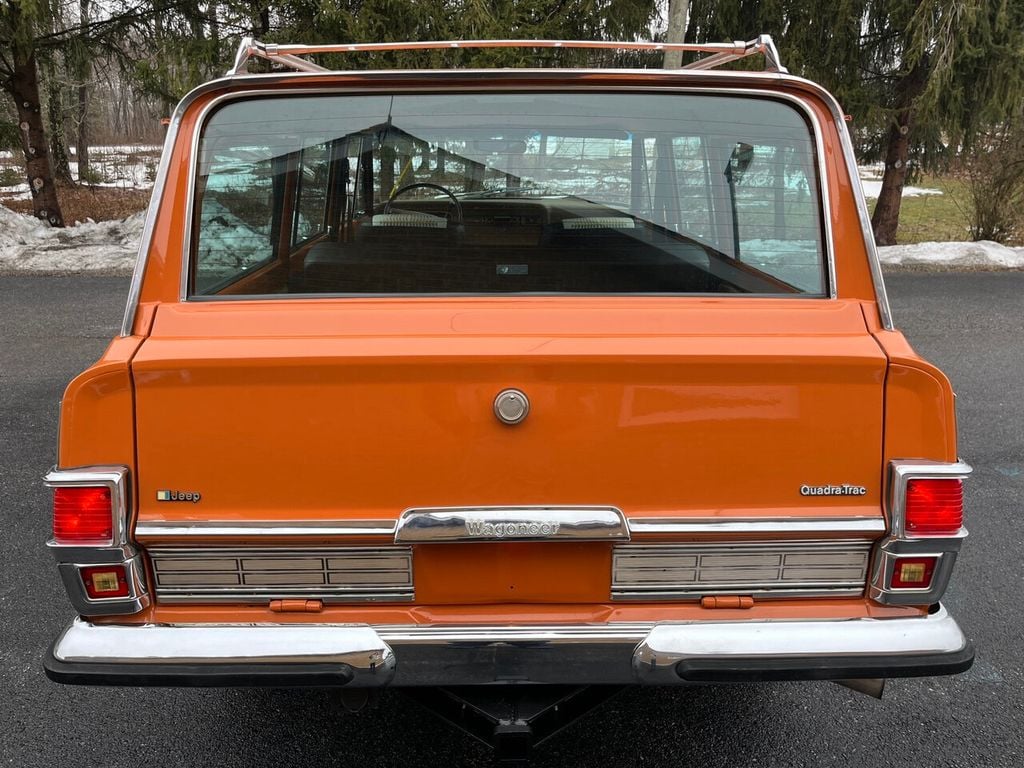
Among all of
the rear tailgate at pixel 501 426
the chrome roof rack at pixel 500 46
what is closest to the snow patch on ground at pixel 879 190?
the chrome roof rack at pixel 500 46

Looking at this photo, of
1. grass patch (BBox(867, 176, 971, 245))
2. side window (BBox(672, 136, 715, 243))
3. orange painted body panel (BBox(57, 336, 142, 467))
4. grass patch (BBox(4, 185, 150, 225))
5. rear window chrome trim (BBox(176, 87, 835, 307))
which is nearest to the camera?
orange painted body panel (BBox(57, 336, 142, 467))

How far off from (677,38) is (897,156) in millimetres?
4490

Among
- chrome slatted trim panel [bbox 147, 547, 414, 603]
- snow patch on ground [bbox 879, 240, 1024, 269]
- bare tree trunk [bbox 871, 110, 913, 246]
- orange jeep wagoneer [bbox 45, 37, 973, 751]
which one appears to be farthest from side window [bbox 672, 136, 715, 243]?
bare tree trunk [bbox 871, 110, 913, 246]

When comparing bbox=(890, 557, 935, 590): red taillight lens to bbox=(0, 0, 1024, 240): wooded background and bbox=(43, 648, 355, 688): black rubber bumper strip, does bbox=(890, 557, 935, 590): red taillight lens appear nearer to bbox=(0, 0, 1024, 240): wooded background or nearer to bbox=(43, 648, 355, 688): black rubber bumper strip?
bbox=(43, 648, 355, 688): black rubber bumper strip

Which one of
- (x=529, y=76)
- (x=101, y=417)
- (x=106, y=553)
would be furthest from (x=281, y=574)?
(x=529, y=76)

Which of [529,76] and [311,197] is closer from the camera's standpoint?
[529,76]

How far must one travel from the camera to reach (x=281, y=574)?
210 cm

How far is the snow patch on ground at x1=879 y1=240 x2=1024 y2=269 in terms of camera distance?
12578 mm

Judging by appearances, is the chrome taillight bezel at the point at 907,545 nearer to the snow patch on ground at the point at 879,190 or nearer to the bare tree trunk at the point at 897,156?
the bare tree trunk at the point at 897,156

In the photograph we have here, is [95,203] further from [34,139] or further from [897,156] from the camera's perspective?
[897,156]

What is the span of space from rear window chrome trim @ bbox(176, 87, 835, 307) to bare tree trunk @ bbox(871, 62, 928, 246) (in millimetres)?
11128

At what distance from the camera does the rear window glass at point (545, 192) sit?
2383 mm

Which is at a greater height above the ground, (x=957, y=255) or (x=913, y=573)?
(x=913, y=573)

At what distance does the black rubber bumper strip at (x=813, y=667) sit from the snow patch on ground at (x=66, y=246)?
1111 cm
